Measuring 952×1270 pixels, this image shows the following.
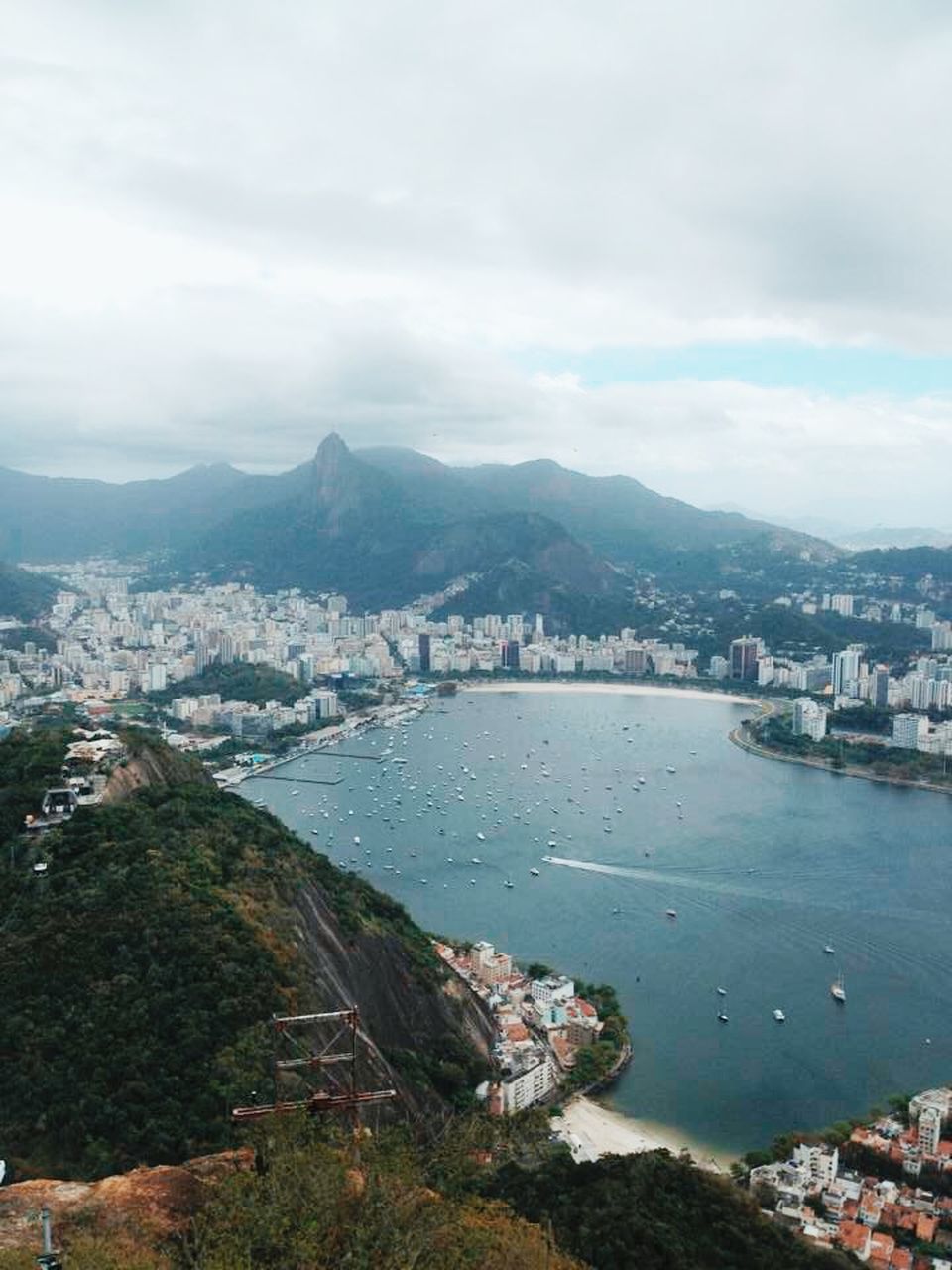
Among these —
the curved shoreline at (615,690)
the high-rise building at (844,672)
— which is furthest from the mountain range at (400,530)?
the high-rise building at (844,672)

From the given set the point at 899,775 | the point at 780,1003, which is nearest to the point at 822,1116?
the point at 780,1003

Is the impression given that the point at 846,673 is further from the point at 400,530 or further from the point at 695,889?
the point at 400,530

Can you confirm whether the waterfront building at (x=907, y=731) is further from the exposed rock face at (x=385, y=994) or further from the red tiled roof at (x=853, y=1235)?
the red tiled roof at (x=853, y=1235)

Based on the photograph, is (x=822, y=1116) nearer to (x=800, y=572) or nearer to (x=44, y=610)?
(x=44, y=610)

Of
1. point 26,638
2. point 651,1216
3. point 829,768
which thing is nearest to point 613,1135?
point 651,1216

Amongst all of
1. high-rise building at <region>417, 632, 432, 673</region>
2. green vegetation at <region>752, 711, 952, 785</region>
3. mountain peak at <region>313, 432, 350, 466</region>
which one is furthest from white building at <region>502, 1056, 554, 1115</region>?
mountain peak at <region>313, 432, 350, 466</region>

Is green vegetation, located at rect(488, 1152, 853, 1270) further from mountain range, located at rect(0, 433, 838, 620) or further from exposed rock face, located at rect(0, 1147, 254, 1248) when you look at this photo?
mountain range, located at rect(0, 433, 838, 620)
